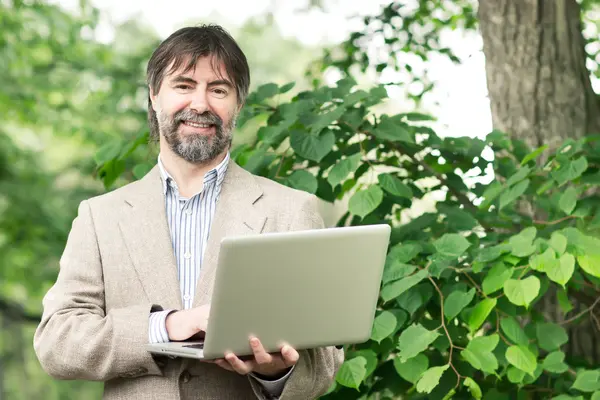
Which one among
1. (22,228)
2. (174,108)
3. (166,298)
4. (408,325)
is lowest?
(22,228)

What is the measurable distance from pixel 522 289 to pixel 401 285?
0.33 meters

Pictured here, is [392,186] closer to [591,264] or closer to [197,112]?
[591,264]

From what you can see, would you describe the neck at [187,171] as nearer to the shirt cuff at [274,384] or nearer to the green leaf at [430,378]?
the shirt cuff at [274,384]

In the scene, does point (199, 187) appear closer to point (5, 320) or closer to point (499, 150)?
point (499, 150)

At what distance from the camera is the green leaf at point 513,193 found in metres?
2.69

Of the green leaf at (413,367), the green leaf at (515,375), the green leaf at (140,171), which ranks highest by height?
the green leaf at (140,171)

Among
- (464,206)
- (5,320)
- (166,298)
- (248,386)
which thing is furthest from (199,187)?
(5,320)

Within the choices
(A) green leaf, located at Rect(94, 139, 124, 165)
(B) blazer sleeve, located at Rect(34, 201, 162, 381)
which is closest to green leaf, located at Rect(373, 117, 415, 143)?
(A) green leaf, located at Rect(94, 139, 124, 165)

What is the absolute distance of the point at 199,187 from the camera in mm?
1996

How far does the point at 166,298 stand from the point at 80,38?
7.18 metres

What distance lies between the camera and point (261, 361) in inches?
65.2

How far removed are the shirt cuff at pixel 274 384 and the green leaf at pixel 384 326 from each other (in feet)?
2.34

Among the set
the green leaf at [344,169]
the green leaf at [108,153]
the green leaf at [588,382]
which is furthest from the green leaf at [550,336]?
the green leaf at [108,153]

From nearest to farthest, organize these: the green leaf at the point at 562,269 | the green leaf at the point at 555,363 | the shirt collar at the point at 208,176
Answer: the shirt collar at the point at 208,176, the green leaf at the point at 562,269, the green leaf at the point at 555,363
